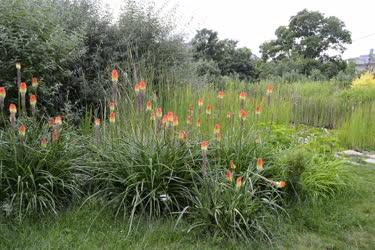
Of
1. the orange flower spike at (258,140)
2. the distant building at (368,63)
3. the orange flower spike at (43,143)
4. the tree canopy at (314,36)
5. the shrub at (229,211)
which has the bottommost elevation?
the shrub at (229,211)

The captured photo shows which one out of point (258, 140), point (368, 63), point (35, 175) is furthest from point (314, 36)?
point (35, 175)

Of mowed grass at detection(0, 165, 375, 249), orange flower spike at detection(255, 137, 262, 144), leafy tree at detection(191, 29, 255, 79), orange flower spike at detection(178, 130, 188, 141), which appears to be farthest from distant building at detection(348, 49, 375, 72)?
orange flower spike at detection(178, 130, 188, 141)

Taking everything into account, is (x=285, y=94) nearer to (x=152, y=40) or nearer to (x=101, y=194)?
(x=152, y=40)

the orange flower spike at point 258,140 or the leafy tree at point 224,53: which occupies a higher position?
the leafy tree at point 224,53

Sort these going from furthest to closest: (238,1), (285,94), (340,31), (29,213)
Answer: (340,31) < (238,1) < (285,94) < (29,213)

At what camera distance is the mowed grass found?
7.16ft

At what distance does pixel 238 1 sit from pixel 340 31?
46.4 ft

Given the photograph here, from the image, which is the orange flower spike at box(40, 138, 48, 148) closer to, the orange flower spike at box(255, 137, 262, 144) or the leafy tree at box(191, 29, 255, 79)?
the orange flower spike at box(255, 137, 262, 144)

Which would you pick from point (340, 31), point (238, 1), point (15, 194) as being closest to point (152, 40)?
point (15, 194)

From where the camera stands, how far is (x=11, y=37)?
3631 mm

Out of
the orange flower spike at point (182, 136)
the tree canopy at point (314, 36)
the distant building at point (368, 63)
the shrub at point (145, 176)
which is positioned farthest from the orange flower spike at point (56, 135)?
the tree canopy at point (314, 36)

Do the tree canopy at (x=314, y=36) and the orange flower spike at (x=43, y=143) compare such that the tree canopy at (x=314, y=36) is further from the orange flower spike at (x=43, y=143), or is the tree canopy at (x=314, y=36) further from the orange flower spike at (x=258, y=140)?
the orange flower spike at (x=43, y=143)

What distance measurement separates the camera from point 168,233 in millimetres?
2375

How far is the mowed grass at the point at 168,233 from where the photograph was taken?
86.0 inches
